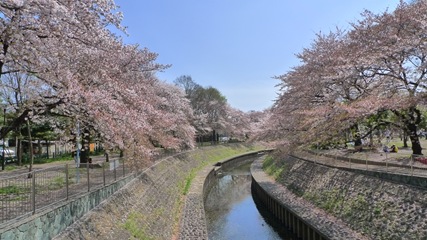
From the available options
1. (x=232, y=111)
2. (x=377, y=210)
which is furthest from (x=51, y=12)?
(x=232, y=111)

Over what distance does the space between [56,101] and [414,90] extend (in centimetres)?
1377

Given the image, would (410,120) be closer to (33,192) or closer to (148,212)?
(148,212)

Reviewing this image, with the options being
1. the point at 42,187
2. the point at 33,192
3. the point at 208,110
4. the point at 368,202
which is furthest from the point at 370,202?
the point at 208,110

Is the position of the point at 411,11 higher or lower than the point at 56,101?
higher

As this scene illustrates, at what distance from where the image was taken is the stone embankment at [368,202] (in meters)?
10.4

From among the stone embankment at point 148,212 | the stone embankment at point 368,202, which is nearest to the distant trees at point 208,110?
the stone embankment at point 148,212

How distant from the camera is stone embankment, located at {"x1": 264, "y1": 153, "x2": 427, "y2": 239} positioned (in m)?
10.4

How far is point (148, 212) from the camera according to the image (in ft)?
45.0

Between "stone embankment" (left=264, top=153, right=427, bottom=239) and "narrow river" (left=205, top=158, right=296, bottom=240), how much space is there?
2.50m

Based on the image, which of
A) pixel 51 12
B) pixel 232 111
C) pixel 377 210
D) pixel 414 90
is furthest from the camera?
pixel 232 111

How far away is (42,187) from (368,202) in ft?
36.8

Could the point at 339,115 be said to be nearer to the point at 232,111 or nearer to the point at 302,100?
the point at 302,100

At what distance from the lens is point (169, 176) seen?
23.4 meters

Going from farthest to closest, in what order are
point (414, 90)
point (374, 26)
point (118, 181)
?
point (374, 26), point (414, 90), point (118, 181)
